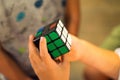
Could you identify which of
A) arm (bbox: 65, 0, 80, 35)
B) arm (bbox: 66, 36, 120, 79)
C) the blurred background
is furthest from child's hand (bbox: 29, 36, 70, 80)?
the blurred background

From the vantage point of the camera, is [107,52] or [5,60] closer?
[107,52]

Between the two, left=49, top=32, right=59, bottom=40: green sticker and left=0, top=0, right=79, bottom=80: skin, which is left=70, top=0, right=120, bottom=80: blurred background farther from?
left=49, top=32, right=59, bottom=40: green sticker

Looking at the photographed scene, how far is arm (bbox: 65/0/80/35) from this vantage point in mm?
1061

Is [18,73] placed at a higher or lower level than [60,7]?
lower

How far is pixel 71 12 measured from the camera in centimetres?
107

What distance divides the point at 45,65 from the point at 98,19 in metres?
0.97

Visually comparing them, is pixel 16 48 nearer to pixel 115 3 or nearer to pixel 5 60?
pixel 5 60

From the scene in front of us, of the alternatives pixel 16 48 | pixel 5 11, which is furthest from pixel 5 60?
pixel 5 11

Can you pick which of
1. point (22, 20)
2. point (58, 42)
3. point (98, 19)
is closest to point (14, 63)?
point (22, 20)

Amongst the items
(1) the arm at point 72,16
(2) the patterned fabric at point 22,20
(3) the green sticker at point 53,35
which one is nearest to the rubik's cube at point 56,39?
(3) the green sticker at point 53,35

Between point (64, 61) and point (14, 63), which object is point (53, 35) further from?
point (14, 63)

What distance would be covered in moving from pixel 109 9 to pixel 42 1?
0.75 metres

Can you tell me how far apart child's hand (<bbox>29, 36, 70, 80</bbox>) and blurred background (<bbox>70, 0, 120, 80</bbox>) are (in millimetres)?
785

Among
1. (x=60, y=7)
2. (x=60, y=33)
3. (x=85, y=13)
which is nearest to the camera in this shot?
(x=60, y=33)
